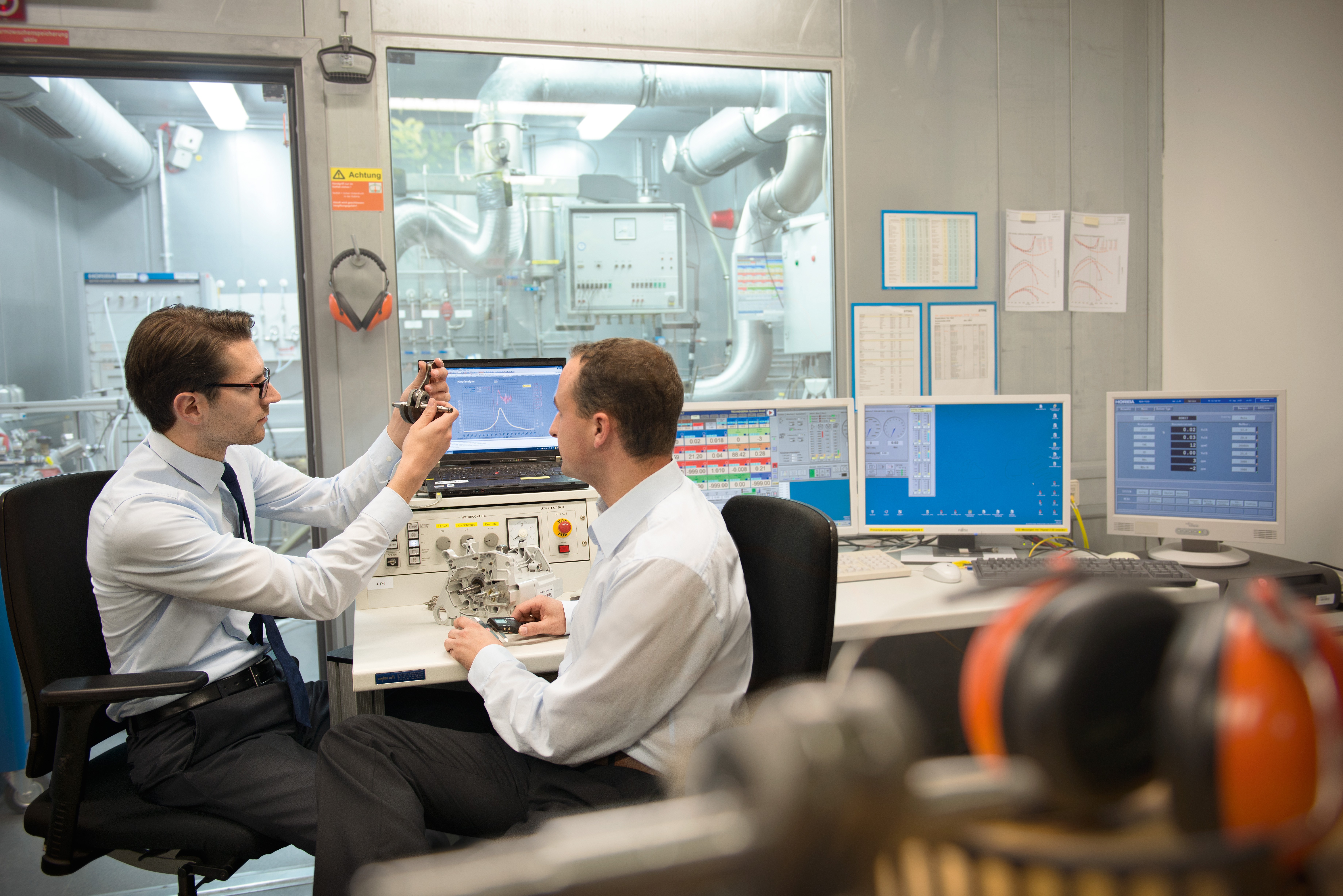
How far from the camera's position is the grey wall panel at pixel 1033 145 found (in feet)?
9.15

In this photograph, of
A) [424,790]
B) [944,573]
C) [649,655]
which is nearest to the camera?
[649,655]

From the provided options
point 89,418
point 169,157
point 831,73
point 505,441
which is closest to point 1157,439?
point 831,73

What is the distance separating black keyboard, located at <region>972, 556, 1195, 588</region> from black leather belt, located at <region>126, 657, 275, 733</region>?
166cm

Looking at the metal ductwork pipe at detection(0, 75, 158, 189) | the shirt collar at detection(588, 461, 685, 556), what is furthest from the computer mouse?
the metal ductwork pipe at detection(0, 75, 158, 189)

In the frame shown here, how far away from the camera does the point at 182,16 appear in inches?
88.4

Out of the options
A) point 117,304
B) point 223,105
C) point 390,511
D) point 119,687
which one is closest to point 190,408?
point 390,511

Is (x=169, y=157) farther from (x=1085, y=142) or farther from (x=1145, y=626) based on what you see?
(x=1145, y=626)

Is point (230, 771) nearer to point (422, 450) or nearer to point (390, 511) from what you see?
point (390, 511)

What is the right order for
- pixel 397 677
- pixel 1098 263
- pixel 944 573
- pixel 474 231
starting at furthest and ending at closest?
pixel 1098 263 → pixel 474 231 → pixel 944 573 → pixel 397 677

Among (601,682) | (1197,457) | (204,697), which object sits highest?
(1197,457)

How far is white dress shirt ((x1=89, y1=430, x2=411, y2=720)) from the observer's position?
1505 mm

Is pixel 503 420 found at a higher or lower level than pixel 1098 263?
lower

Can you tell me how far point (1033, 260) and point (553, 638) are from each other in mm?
2177

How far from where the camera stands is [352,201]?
7.75ft
